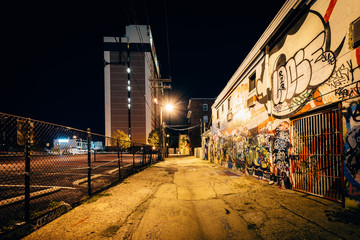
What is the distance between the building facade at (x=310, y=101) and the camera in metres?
3.49

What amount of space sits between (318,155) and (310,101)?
166cm

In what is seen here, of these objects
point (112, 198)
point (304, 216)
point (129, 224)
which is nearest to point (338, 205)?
point (304, 216)

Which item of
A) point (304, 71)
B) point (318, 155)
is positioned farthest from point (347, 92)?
point (318, 155)

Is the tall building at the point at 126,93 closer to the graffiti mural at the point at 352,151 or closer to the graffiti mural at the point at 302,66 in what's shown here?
the graffiti mural at the point at 302,66

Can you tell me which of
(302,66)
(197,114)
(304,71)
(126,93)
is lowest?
(304,71)

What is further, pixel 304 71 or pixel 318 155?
pixel 304 71

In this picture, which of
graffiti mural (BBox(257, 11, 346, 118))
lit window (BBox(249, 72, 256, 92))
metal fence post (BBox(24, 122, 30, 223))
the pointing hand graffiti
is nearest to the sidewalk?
metal fence post (BBox(24, 122, 30, 223))

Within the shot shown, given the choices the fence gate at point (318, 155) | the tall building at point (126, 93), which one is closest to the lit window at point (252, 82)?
the fence gate at point (318, 155)

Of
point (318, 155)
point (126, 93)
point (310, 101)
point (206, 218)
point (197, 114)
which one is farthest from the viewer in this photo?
point (126, 93)

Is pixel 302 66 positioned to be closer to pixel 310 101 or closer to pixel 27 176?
pixel 310 101

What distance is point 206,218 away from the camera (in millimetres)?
3324

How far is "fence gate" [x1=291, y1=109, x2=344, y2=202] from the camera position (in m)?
3.88

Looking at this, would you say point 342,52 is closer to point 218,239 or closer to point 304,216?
point 304,216

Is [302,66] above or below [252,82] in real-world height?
below
